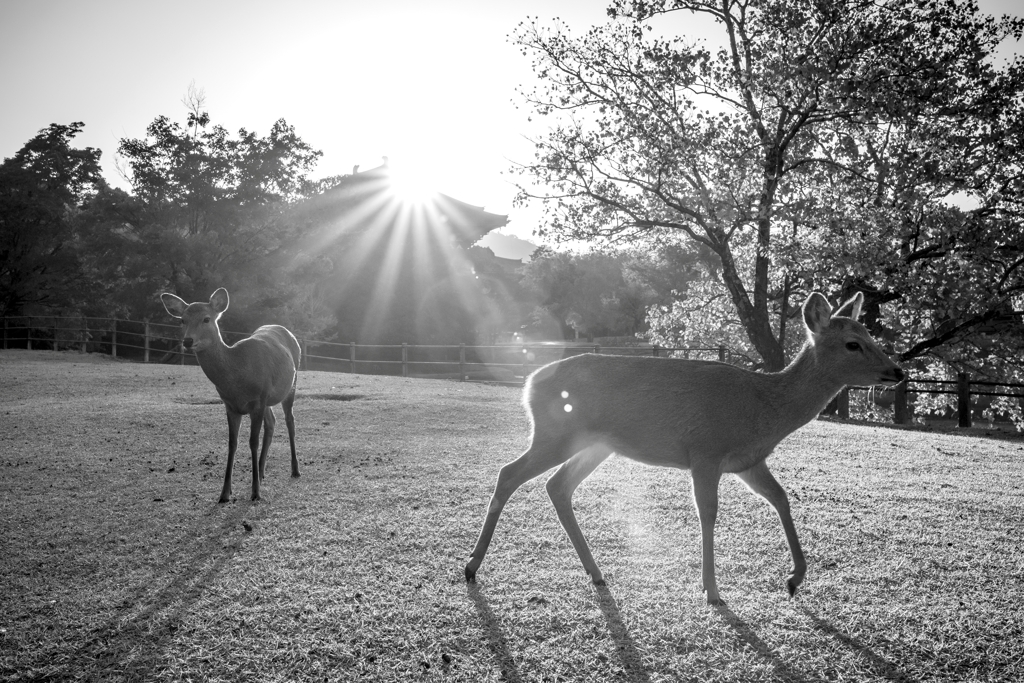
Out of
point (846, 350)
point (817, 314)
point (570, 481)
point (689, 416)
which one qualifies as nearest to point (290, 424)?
point (570, 481)

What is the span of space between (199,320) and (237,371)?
678 mm

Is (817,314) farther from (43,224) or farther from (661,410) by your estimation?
(43,224)

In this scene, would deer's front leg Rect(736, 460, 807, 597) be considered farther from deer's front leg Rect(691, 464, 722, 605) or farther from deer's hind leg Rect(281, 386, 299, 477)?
deer's hind leg Rect(281, 386, 299, 477)

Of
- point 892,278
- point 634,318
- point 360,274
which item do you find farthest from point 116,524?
point 634,318

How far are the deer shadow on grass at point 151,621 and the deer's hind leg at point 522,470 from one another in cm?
155

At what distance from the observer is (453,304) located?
96.1ft

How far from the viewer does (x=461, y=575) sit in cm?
412

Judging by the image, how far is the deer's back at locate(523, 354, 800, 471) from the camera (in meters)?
3.92

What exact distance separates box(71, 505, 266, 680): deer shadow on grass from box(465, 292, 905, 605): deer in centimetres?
157

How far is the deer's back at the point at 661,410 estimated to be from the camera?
3.92 m

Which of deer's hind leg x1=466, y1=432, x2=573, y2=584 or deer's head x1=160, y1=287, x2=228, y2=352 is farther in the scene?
deer's head x1=160, y1=287, x2=228, y2=352

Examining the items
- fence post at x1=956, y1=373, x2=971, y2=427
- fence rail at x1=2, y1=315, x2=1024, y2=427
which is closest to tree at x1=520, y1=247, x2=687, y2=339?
fence rail at x1=2, y1=315, x2=1024, y2=427

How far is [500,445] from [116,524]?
477cm

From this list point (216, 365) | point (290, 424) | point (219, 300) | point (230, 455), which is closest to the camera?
point (230, 455)
